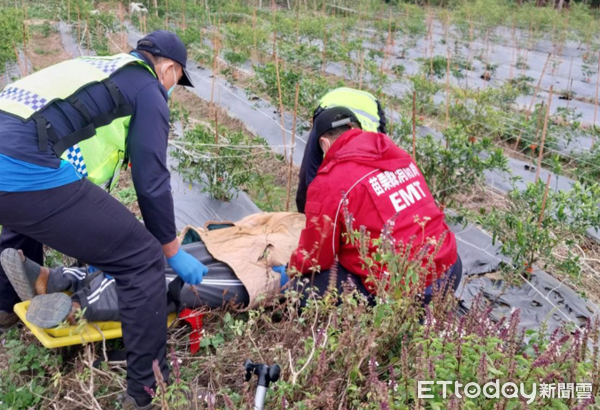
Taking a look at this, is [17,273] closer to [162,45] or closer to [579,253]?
[162,45]

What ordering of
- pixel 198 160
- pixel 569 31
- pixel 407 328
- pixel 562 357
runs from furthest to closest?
1. pixel 569 31
2. pixel 198 160
3. pixel 407 328
4. pixel 562 357

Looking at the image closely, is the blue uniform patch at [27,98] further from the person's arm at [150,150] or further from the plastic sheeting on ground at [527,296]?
the plastic sheeting on ground at [527,296]

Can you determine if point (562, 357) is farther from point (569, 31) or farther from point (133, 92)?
point (569, 31)

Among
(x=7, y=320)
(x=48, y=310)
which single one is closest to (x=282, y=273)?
(x=48, y=310)

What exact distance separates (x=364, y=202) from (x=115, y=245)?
41.2 inches

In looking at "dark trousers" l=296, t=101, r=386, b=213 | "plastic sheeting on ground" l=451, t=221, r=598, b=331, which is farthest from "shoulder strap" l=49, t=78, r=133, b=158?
"plastic sheeting on ground" l=451, t=221, r=598, b=331

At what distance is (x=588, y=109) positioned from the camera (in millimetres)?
7863

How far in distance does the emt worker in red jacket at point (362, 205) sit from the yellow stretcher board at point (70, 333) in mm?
846

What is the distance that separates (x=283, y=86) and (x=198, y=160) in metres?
2.02

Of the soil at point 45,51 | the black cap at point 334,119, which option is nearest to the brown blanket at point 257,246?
the black cap at point 334,119

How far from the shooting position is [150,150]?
1915mm

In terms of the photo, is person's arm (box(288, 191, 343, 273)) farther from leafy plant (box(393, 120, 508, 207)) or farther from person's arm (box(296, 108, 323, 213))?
leafy plant (box(393, 120, 508, 207))

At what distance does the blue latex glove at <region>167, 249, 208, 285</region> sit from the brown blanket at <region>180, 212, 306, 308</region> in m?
0.28

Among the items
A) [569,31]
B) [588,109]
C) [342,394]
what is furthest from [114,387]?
[569,31]
